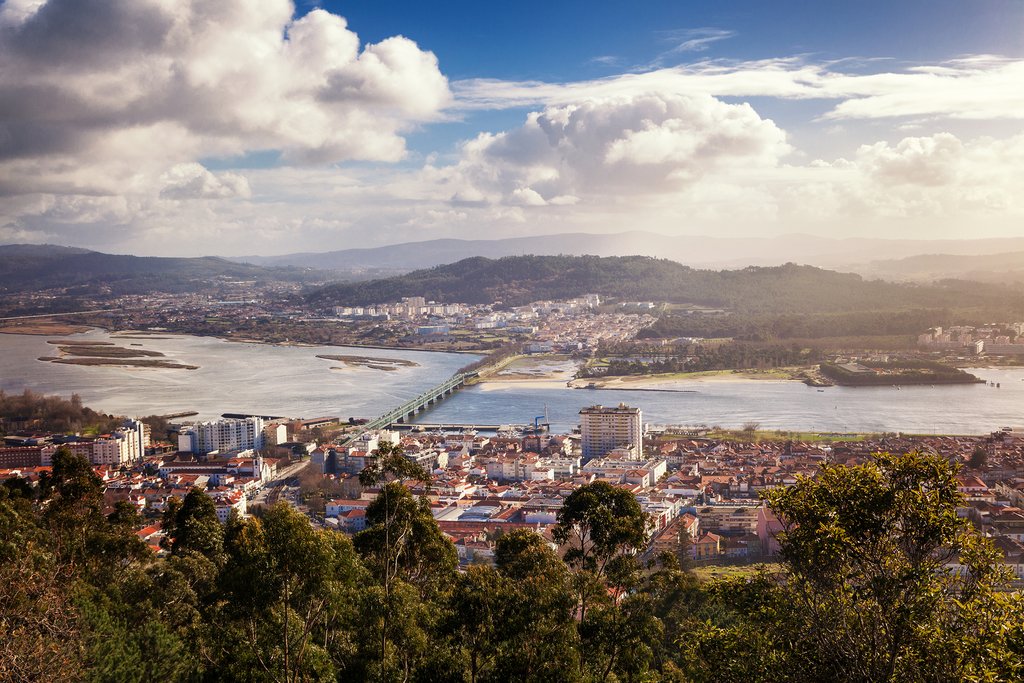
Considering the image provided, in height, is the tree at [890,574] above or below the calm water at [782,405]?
above

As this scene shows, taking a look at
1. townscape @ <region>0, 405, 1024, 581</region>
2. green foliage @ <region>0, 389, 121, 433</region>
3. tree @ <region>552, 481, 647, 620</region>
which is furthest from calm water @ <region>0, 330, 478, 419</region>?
tree @ <region>552, 481, 647, 620</region>

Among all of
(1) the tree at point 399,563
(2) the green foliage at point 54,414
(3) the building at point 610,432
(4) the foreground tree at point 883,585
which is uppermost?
(4) the foreground tree at point 883,585

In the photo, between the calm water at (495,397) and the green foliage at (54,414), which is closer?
the green foliage at (54,414)

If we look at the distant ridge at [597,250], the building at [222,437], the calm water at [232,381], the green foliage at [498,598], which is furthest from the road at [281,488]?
the distant ridge at [597,250]

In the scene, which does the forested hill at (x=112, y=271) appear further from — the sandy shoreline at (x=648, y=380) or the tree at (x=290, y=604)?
the tree at (x=290, y=604)

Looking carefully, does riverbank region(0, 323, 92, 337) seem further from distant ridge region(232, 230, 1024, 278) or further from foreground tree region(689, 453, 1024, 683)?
distant ridge region(232, 230, 1024, 278)

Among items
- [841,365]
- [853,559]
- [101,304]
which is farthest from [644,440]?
[101,304]
